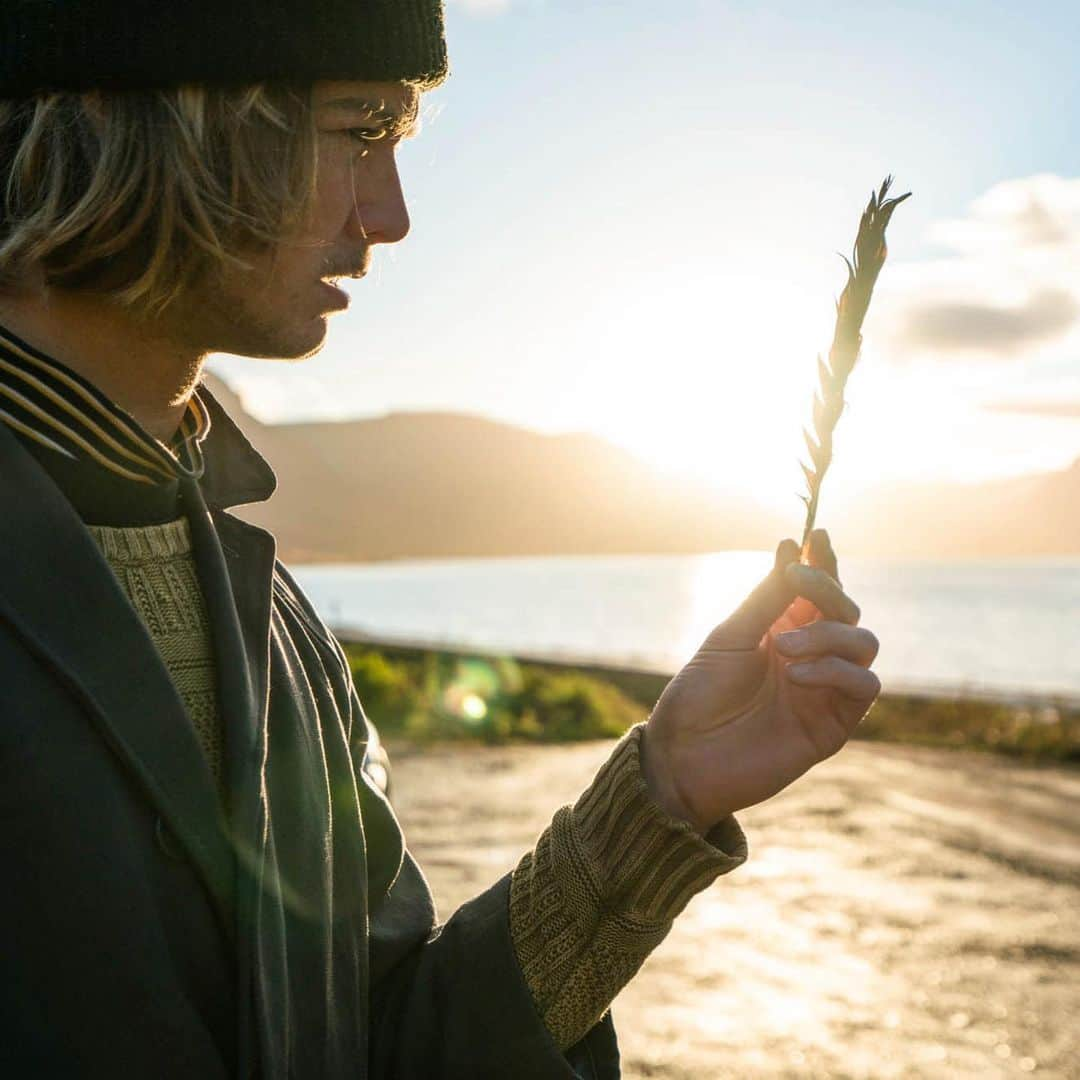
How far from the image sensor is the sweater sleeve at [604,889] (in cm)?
166

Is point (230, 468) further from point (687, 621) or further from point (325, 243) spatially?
point (687, 621)

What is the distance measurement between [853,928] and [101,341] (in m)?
6.49

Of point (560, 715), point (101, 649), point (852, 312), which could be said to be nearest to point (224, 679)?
point (101, 649)

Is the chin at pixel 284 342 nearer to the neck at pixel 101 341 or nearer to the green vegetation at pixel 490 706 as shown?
the neck at pixel 101 341

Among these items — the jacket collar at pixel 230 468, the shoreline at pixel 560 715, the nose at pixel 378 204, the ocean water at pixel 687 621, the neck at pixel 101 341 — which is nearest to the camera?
the neck at pixel 101 341

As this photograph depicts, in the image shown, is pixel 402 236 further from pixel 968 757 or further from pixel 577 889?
pixel 968 757

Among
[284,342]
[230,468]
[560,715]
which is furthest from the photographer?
[560,715]

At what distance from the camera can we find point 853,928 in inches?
279

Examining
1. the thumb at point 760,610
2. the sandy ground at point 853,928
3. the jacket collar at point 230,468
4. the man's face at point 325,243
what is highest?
the man's face at point 325,243

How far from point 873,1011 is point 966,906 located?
1.99 metres

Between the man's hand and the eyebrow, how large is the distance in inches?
30.6

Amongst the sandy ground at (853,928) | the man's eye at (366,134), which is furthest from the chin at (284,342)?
the sandy ground at (853,928)

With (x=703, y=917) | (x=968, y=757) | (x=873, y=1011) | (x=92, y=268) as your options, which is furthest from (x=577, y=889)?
(x=968, y=757)

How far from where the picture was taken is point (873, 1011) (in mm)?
5879
